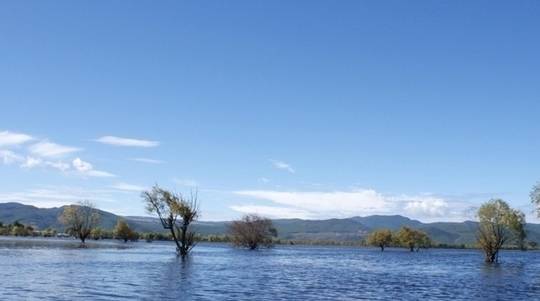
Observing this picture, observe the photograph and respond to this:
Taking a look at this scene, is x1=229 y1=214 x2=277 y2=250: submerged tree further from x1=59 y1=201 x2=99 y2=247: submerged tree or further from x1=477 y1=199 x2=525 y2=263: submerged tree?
x1=477 y1=199 x2=525 y2=263: submerged tree

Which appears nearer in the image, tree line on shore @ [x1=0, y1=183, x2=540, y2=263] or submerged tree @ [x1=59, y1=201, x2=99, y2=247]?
tree line on shore @ [x1=0, y1=183, x2=540, y2=263]

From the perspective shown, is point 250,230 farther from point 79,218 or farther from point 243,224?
point 79,218

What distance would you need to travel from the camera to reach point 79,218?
15712 cm

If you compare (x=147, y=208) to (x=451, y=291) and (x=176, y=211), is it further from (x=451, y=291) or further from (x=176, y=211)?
(x=451, y=291)

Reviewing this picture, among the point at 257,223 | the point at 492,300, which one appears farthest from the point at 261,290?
the point at 257,223

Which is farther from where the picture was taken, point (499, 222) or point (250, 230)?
point (250, 230)

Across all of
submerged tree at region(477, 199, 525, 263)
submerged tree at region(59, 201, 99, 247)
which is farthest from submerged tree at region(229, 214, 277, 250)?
submerged tree at region(477, 199, 525, 263)

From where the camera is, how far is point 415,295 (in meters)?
42.4

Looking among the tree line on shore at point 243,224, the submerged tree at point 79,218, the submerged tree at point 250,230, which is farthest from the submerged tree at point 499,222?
the submerged tree at point 79,218

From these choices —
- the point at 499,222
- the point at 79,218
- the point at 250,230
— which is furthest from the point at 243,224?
the point at 499,222

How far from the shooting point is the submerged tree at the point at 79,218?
154 meters

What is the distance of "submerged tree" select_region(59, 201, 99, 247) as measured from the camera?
154 m

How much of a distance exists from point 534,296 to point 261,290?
19.9m

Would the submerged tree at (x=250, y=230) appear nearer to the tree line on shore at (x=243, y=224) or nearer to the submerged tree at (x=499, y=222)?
the tree line on shore at (x=243, y=224)
